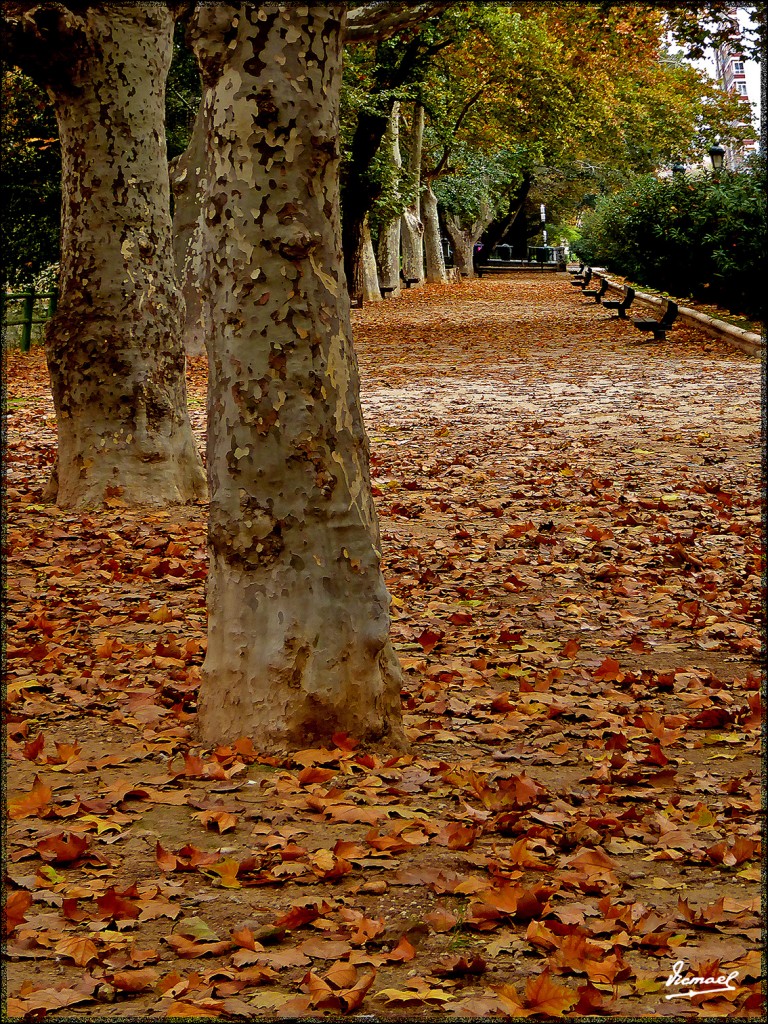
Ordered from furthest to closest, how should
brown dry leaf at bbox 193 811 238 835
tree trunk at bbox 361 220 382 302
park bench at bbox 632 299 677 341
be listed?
tree trunk at bbox 361 220 382 302 < park bench at bbox 632 299 677 341 < brown dry leaf at bbox 193 811 238 835

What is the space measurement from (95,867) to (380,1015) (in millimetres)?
1212

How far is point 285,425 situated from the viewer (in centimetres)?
423

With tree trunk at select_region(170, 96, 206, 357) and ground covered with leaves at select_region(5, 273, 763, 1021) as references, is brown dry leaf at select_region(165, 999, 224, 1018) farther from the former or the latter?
tree trunk at select_region(170, 96, 206, 357)

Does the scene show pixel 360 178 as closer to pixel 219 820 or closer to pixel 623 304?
pixel 623 304

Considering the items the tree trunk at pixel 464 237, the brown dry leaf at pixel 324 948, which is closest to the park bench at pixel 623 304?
the brown dry leaf at pixel 324 948

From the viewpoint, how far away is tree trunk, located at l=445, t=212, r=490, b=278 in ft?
181

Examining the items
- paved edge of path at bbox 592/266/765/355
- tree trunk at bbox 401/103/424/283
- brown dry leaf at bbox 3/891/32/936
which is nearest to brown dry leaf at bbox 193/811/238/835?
brown dry leaf at bbox 3/891/32/936

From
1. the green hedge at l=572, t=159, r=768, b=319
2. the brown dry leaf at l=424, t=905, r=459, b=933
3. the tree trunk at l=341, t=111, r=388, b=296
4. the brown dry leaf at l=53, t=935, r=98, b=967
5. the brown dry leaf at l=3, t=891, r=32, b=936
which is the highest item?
the tree trunk at l=341, t=111, r=388, b=296

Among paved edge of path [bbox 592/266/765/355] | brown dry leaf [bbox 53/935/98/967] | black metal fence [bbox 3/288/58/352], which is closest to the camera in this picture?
brown dry leaf [bbox 53/935/98/967]

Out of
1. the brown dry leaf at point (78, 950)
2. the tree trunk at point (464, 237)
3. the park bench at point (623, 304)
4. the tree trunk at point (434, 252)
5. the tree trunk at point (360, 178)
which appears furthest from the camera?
the tree trunk at point (464, 237)

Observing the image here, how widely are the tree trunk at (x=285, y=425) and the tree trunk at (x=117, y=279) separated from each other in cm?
434

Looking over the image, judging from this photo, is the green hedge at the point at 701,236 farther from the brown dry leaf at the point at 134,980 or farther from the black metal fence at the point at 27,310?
the brown dry leaf at the point at 134,980

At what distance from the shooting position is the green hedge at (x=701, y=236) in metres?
18.7

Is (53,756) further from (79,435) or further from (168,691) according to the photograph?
(79,435)
